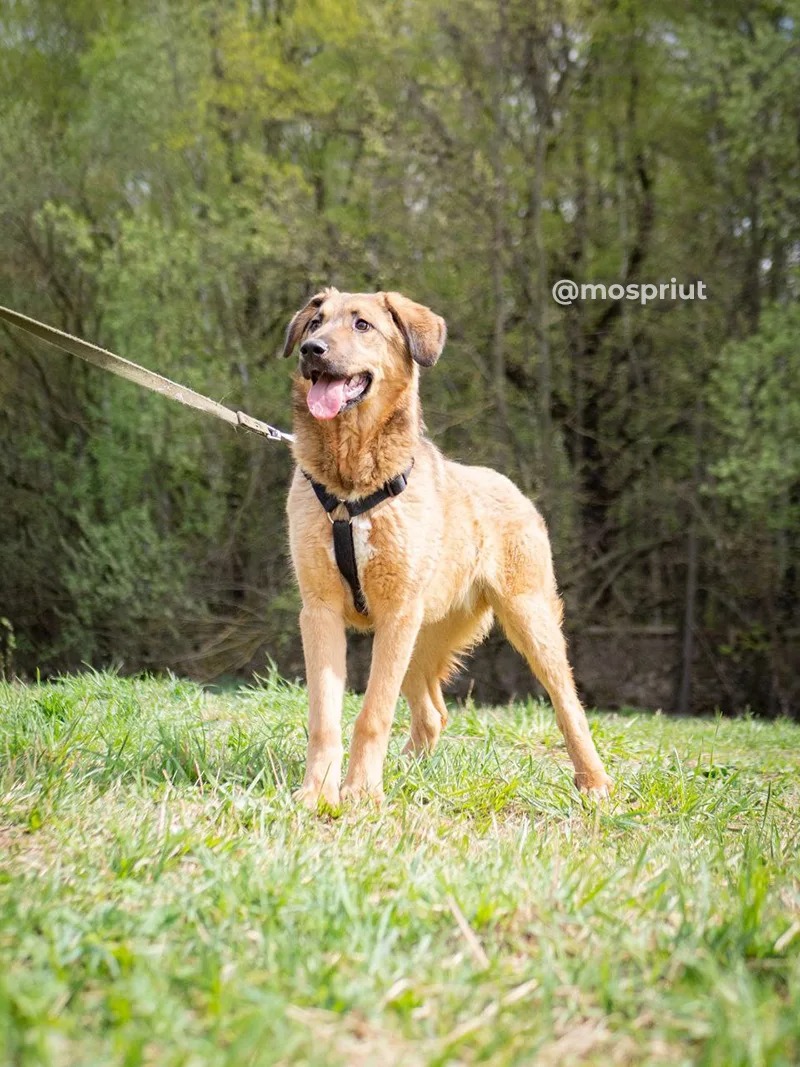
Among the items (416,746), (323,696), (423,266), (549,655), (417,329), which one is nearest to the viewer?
(323,696)

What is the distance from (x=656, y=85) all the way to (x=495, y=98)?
9.09ft

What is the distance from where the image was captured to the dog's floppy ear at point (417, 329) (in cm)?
483

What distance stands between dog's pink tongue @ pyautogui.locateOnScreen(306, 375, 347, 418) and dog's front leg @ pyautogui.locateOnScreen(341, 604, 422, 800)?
0.89 metres

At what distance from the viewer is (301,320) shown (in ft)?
16.6

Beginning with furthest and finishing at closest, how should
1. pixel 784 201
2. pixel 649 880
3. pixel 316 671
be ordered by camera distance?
pixel 784 201
pixel 316 671
pixel 649 880

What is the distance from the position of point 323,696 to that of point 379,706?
0.76 ft

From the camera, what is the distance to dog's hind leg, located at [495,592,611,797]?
5.12 metres

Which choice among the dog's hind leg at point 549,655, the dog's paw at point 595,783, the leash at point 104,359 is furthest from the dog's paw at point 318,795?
the leash at point 104,359

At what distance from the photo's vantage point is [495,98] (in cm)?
1638

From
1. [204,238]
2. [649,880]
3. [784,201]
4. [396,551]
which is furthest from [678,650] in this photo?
[649,880]

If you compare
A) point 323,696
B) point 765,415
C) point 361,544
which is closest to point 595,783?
point 323,696

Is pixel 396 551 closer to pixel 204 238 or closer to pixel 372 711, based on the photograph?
pixel 372 711

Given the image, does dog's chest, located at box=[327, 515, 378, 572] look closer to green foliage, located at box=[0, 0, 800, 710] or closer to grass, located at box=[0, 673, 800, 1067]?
grass, located at box=[0, 673, 800, 1067]

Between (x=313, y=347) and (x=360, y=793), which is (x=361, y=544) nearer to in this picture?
(x=313, y=347)
